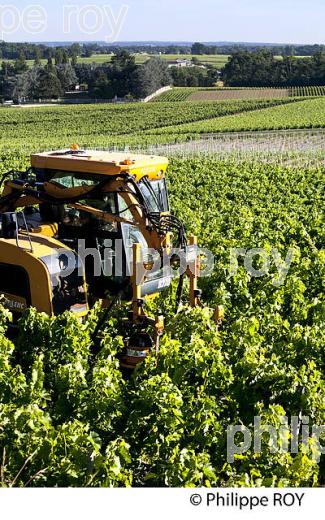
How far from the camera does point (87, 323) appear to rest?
8.85 metres

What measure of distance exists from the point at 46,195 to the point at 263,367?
4282mm

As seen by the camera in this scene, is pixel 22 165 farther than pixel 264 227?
Yes

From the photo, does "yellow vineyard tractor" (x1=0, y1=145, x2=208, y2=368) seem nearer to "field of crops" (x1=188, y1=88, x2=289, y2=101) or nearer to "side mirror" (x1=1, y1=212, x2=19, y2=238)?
"side mirror" (x1=1, y1=212, x2=19, y2=238)

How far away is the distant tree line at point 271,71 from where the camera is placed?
109 meters

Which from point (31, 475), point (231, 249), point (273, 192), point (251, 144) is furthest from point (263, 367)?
point (251, 144)

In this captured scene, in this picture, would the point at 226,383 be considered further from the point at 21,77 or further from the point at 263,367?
the point at 21,77

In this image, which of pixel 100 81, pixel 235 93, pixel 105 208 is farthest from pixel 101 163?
pixel 100 81

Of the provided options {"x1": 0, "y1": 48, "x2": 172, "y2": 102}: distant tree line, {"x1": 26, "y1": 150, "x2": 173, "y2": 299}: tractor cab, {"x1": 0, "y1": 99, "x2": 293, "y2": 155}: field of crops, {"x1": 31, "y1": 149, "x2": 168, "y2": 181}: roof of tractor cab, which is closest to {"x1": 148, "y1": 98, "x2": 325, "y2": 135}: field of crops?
{"x1": 0, "y1": 99, "x2": 293, "y2": 155}: field of crops

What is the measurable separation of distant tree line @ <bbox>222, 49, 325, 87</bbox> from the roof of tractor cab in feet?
343

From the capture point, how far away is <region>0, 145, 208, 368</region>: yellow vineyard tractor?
9.27 meters

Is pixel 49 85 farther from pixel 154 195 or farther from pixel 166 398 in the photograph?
pixel 166 398

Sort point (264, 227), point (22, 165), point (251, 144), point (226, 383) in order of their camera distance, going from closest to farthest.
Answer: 1. point (226, 383)
2. point (264, 227)
3. point (22, 165)
4. point (251, 144)

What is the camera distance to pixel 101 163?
9.66 meters

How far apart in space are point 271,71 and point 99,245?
109 m
